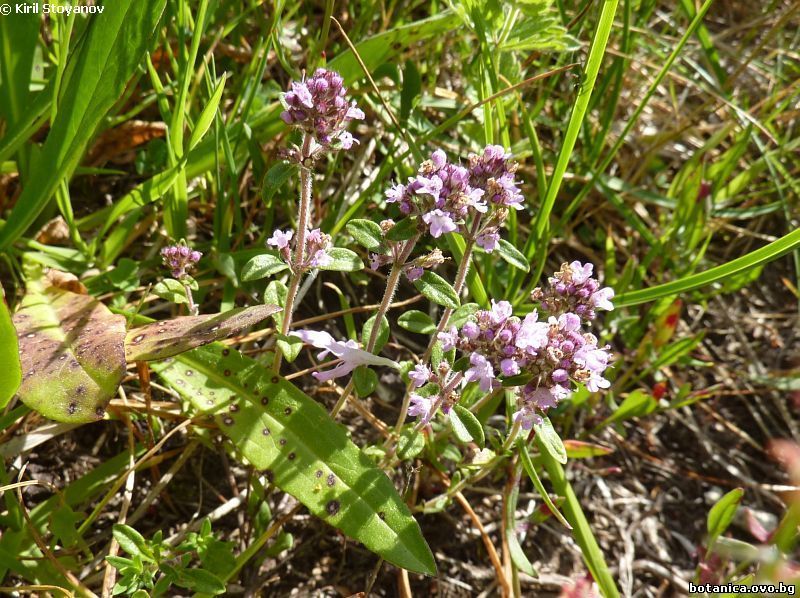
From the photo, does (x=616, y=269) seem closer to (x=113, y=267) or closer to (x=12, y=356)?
(x=113, y=267)

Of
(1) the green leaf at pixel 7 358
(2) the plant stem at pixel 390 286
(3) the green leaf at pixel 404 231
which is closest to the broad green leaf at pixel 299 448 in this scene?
(2) the plant stem at pixel 390 286

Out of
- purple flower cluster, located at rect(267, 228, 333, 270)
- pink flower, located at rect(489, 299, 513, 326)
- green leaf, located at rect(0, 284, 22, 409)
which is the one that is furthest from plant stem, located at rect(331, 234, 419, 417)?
green leaf, located at rect(0, 284, 22, 409)

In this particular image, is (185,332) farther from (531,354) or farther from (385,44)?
(385,44)

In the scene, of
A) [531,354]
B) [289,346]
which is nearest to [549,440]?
[531,354]

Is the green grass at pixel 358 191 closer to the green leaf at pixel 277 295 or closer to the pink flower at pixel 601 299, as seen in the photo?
the green leaf at pixel 277 295

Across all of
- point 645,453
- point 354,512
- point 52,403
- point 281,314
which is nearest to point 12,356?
point 52,403
